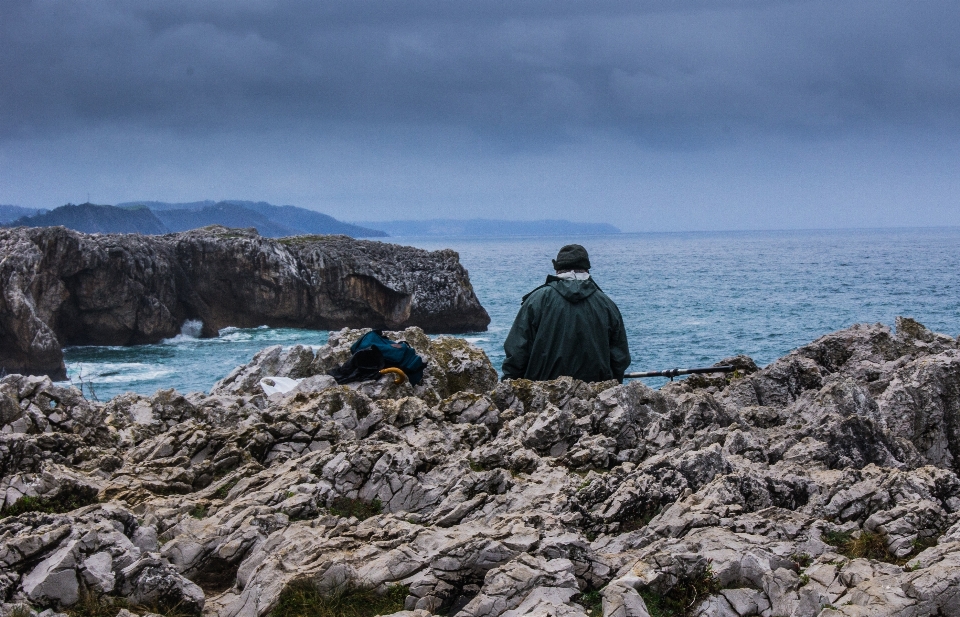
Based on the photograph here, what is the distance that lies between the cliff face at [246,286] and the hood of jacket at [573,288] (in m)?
74.4

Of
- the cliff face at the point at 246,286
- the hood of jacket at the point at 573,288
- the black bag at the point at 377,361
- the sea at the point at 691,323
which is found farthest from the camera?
the cliff face at the point at 246,286

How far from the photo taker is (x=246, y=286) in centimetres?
8956

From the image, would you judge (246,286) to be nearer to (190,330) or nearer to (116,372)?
(190,330)

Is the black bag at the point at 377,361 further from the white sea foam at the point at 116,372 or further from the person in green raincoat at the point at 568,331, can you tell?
the white sea foam at the point at 116,372

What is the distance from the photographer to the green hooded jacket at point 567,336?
12320mm

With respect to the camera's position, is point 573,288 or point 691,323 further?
point 691,323

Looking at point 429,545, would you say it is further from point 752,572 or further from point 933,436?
point 933,436

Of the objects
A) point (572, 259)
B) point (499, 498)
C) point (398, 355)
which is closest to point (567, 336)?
point (572, 259)

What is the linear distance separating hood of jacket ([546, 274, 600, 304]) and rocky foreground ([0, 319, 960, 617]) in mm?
1309

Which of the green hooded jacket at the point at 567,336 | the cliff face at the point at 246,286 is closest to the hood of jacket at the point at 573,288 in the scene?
the green hooded jacket at the point at 567,336

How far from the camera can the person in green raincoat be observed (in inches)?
485

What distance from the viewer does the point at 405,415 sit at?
10.9m

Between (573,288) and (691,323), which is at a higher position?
(573,288)

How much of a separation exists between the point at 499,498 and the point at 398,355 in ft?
16.0
